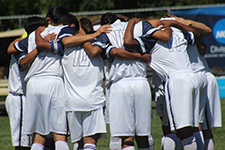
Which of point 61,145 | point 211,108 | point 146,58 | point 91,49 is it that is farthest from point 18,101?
point 211,108

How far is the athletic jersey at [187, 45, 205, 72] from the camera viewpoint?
20.5ft

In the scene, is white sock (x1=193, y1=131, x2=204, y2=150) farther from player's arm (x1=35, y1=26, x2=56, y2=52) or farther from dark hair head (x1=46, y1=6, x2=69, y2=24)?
dark hair head (x1=46, y1=6, x2=69, y2=24)

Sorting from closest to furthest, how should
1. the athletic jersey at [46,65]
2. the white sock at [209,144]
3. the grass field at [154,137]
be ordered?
the athletic jersey at [46,65] → the white sock at [209,144] → the grass field at [154,137]

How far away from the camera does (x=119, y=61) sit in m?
5.93

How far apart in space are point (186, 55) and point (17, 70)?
2.35 metres

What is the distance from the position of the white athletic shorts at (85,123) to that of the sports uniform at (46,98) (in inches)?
5.9

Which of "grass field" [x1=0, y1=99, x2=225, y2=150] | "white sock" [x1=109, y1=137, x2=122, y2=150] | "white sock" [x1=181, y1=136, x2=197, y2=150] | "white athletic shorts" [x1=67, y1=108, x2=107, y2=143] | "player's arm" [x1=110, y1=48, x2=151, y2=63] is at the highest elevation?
"player's arm" [x1=110, y1=48, x2=151, y2=63]

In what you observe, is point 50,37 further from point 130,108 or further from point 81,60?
point 130,108

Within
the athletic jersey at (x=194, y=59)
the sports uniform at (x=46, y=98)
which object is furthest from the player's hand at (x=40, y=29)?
the athletic jersey at (x=194, y=59)

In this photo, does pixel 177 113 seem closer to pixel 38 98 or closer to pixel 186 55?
pixel 186 55

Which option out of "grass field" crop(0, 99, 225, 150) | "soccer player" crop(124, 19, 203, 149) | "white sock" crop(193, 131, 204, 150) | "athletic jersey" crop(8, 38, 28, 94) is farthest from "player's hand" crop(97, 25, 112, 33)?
"grass field" crop(0, 99, 225, 150)

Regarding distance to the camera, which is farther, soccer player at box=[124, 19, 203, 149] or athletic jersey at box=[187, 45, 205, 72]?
athletic jersey at box=[187, 45, 205, 72]

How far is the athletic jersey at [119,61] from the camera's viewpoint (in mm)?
5883

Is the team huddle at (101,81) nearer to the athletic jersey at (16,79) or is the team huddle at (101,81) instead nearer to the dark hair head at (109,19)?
the dark hair head at (109,19)
